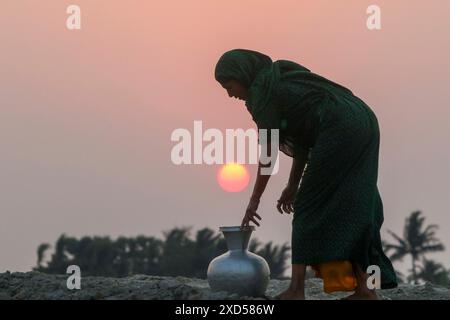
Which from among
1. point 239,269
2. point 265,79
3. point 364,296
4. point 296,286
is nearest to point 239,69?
point 265,79

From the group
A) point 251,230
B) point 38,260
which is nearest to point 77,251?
point 38,260

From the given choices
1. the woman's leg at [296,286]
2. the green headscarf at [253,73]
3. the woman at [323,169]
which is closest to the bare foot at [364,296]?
the woman at [323,169]

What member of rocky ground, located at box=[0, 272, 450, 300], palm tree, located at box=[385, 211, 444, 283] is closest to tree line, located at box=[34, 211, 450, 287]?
palm tree, located at box=[385, 211, 444, 283]

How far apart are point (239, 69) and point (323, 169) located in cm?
97

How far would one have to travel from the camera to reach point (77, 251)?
33.2 meters

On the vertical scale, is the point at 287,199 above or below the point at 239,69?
below

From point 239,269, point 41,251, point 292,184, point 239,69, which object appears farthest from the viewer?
point 41,251

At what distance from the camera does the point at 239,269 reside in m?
6.43

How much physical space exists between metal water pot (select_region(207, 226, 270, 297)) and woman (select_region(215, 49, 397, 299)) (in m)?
0.36

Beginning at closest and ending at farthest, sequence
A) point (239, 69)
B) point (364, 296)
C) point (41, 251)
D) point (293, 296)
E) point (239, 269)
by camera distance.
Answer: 1. point (293, 296)
2. point (364, 296)
3. point (239, 69)
4. point (239, 269)
5. point (41, 251)

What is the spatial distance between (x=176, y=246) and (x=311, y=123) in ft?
88.8

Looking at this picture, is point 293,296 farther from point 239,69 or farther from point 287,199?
point 239,69
